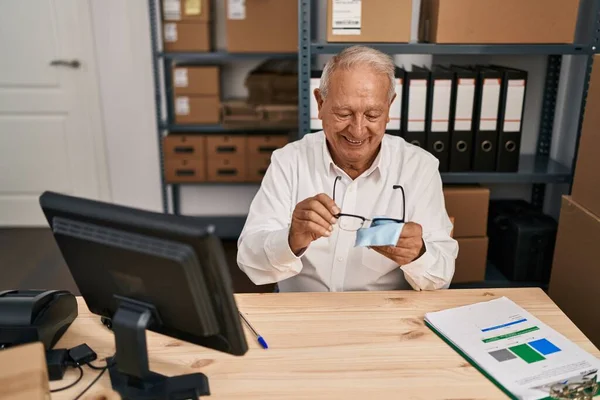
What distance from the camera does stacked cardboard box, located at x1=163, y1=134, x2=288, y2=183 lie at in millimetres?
3195

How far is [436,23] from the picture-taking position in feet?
7.39

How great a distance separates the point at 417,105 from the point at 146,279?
1720 millimetres

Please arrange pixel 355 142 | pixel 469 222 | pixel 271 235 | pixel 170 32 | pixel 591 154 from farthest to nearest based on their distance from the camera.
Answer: pixel 170 32
pixel 469 222
pixel 591 154
pixel 355 142
pixel 271 235

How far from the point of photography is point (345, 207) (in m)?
1.65

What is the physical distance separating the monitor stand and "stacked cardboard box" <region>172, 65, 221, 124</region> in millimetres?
2229

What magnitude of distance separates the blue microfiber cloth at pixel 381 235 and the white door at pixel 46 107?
2.77 m

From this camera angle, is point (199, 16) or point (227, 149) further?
point (227, 149)

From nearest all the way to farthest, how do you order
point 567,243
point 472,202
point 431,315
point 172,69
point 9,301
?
1. point 9,301
2. point 431,315
3. point 567,243
4. point 472,202
5. point 172,69

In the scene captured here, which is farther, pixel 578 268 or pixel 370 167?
pixel 578 268

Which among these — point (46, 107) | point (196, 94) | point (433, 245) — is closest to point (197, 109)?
point (196, 94)

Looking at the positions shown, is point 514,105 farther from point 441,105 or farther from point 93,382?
point 93,382

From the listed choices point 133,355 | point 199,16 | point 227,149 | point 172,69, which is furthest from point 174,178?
point 133,355

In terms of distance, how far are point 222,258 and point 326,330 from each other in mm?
451

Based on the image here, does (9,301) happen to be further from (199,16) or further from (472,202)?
(199,16)
